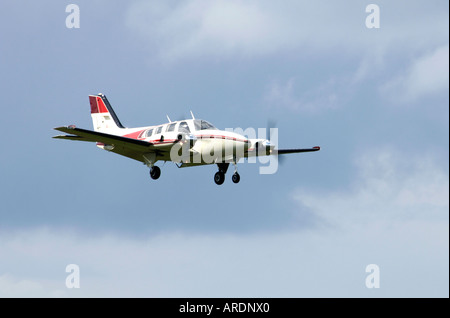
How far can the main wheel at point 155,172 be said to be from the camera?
5394 centimetres

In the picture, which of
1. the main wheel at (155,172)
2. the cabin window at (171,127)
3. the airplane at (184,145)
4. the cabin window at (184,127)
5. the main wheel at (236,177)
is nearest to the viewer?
the airplane at (184,145)

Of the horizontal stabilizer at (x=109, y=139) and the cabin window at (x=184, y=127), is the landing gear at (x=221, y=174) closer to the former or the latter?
the cabin window at (x=184, y=127)

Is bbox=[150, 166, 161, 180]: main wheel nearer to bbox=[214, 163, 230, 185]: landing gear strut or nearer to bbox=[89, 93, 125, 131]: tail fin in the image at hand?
bbox=[214, 163, 230, 185]: landing gear strut

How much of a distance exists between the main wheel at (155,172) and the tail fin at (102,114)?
6780 millimetres

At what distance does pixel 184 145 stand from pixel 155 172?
377cm

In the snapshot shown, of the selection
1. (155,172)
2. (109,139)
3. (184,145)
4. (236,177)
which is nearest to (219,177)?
(236,177)

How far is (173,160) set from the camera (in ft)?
174

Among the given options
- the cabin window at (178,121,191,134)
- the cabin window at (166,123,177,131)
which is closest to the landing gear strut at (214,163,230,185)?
the cabin window at (178,121,191,134)

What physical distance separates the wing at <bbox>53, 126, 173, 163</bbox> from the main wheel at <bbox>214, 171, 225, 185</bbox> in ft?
11.6

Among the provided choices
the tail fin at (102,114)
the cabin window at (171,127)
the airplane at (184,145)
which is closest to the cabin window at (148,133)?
the airplane at (184,145)

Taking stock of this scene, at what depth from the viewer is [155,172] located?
54.0 meters

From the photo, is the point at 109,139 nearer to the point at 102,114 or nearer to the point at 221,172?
the point at 221,172
